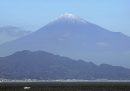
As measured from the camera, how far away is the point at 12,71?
130 metres

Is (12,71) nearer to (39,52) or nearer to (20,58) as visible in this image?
(20,58)

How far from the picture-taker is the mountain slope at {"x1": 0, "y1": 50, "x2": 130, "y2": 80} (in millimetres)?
132500

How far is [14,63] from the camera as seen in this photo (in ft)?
480

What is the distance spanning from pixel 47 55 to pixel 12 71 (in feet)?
134

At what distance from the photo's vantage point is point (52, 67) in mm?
150000

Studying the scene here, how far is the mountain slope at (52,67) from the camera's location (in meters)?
132

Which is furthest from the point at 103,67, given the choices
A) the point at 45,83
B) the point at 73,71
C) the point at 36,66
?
the point at 45,83
